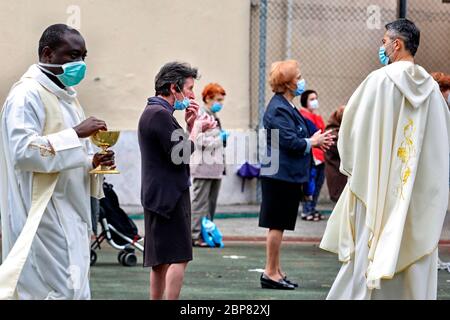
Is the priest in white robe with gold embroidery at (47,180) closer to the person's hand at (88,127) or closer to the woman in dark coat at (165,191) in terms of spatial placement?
the person's hand at (88,127)

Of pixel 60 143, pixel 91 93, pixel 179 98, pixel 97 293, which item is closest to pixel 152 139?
pixel 179 98

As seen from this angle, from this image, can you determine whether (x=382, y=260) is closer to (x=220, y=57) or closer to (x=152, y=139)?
(x=152, y=139)

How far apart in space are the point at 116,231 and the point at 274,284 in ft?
7.23

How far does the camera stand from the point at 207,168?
12773 mm

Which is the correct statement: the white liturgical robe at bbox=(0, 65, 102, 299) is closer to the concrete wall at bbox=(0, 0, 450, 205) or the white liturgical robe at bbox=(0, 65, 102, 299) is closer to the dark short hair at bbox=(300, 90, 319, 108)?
the concrete wall at bbox=(0, 0, 450, 205)

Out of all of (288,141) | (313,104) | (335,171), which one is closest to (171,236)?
(288,141)

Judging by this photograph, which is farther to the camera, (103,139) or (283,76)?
(283,76)

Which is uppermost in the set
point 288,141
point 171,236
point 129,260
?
point 288,141

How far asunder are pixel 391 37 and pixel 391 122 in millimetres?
620

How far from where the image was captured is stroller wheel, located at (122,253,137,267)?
36.9 ft

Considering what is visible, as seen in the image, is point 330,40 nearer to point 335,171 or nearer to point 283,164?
point 335,171

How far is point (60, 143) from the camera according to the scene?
621cm

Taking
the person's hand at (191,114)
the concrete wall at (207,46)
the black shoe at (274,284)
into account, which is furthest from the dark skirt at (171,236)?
the concrete wall at (207,46)

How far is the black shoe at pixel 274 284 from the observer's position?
9781 mm
